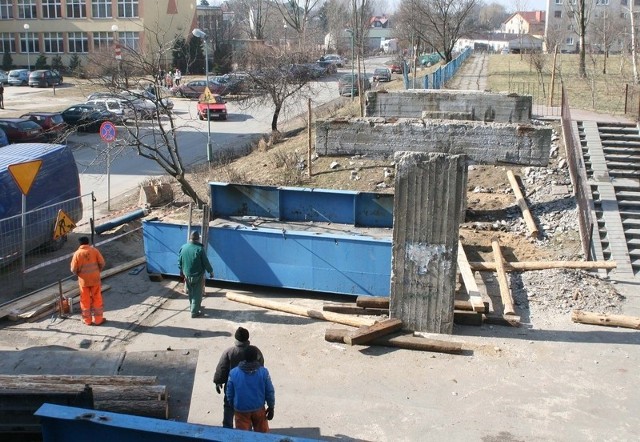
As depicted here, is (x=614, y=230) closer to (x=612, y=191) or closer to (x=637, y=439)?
(x=612, y=191)

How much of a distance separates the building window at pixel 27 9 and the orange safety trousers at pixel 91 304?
59.4 m

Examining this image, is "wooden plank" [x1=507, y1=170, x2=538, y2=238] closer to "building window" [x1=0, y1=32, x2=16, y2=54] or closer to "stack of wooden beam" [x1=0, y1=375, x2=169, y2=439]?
"stack of wooden beam" [x1=0, y1=375, x2=169, y2=439]

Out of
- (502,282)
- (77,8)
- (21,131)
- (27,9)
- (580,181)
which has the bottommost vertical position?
(502,282)

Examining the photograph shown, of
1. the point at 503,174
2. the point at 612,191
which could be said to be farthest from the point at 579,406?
the point at 503,174

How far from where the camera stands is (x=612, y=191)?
16.3 metres

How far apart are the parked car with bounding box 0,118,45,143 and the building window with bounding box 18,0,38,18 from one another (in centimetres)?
3998

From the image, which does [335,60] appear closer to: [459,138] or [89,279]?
[459,138]

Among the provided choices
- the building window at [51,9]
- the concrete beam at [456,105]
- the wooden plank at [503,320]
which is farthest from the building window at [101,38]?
the wooden plank at [503,320]

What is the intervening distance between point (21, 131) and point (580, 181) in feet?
70.9

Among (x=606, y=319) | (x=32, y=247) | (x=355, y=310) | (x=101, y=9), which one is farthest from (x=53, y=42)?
(x=606, y=319)

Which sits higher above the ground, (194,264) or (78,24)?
(78,24)

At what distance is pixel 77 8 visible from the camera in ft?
201

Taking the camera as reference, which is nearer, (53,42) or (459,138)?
(459,138)

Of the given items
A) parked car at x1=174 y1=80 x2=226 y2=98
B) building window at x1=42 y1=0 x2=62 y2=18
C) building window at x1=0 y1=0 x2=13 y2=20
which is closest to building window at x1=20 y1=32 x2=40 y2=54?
building window at x1=0 y1=0 x2=13 y2=20
